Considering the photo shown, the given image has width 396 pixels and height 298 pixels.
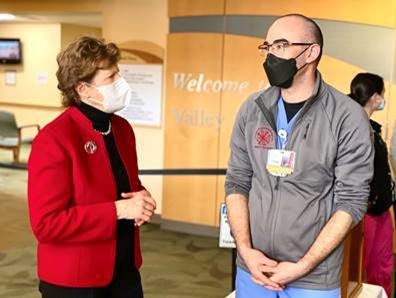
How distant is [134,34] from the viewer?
232 inches

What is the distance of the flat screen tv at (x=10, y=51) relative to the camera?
1111 cm

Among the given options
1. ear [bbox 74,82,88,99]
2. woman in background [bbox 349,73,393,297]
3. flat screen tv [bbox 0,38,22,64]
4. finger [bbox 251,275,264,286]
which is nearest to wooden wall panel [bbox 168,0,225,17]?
woman in background [bbox 349,73,393,297]

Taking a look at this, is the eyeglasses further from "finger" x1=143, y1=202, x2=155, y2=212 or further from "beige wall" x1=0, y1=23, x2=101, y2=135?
"beige wall" x1=0, y1=23, x2=101, y2=135

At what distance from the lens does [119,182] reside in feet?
6.65

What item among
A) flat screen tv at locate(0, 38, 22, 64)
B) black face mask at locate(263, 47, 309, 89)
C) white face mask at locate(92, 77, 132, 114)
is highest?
flat screen tv at locate(0, 38, 22, 64)

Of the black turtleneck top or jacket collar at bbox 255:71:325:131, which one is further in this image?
the black turtleneck top

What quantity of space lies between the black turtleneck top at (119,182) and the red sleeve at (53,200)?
0.18 meters

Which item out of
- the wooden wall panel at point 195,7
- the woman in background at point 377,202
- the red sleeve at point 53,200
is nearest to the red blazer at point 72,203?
the red sleeve at point 53,200

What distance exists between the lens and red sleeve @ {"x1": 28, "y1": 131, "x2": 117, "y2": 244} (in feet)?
5.98

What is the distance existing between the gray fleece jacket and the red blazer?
56cm

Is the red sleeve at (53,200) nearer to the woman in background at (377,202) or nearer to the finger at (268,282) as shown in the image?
the finger at (268,282)

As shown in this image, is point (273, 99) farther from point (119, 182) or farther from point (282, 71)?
point (119, 182)

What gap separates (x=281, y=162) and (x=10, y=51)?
416 inches

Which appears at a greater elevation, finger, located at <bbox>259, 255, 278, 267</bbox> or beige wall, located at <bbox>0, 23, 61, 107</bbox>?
beige wall, located at <bbox>0, 23, 61, 107</bbox>
